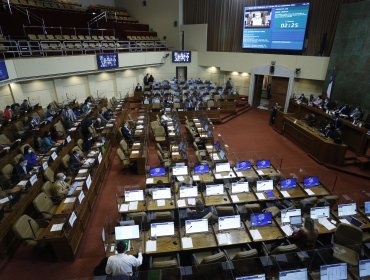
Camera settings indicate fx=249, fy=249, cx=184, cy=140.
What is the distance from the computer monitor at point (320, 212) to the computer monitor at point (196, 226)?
2.64 m

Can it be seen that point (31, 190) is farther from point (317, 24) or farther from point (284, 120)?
point (317, 24)

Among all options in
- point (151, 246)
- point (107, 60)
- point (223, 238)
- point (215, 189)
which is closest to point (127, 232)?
point (151, 246)

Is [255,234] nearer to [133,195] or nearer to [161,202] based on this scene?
[161,202]

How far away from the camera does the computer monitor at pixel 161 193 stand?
6562 millimetres

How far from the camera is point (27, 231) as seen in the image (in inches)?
216

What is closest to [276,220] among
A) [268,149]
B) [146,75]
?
[268,149]

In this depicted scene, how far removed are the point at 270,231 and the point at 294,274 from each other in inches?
49.8

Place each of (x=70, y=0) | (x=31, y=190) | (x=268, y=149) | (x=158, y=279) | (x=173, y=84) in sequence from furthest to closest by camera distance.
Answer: (x=70, y=0) → (x=173, y=84) → (x=268, y=149) → (x=31, y=190) → (x=158, y=279)

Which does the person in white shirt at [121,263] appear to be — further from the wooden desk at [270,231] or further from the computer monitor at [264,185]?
the computer monitor at [264,185]

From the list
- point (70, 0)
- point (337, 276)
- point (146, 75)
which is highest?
point (70, 0)

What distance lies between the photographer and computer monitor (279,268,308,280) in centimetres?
429

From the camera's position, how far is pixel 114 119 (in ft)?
40.3

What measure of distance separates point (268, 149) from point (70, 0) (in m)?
20.3

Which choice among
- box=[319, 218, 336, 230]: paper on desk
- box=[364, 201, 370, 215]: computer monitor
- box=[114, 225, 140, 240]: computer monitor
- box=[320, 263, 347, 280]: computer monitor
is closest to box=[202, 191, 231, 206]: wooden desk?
box=[114, 225, 140, 240]: computer monitor
